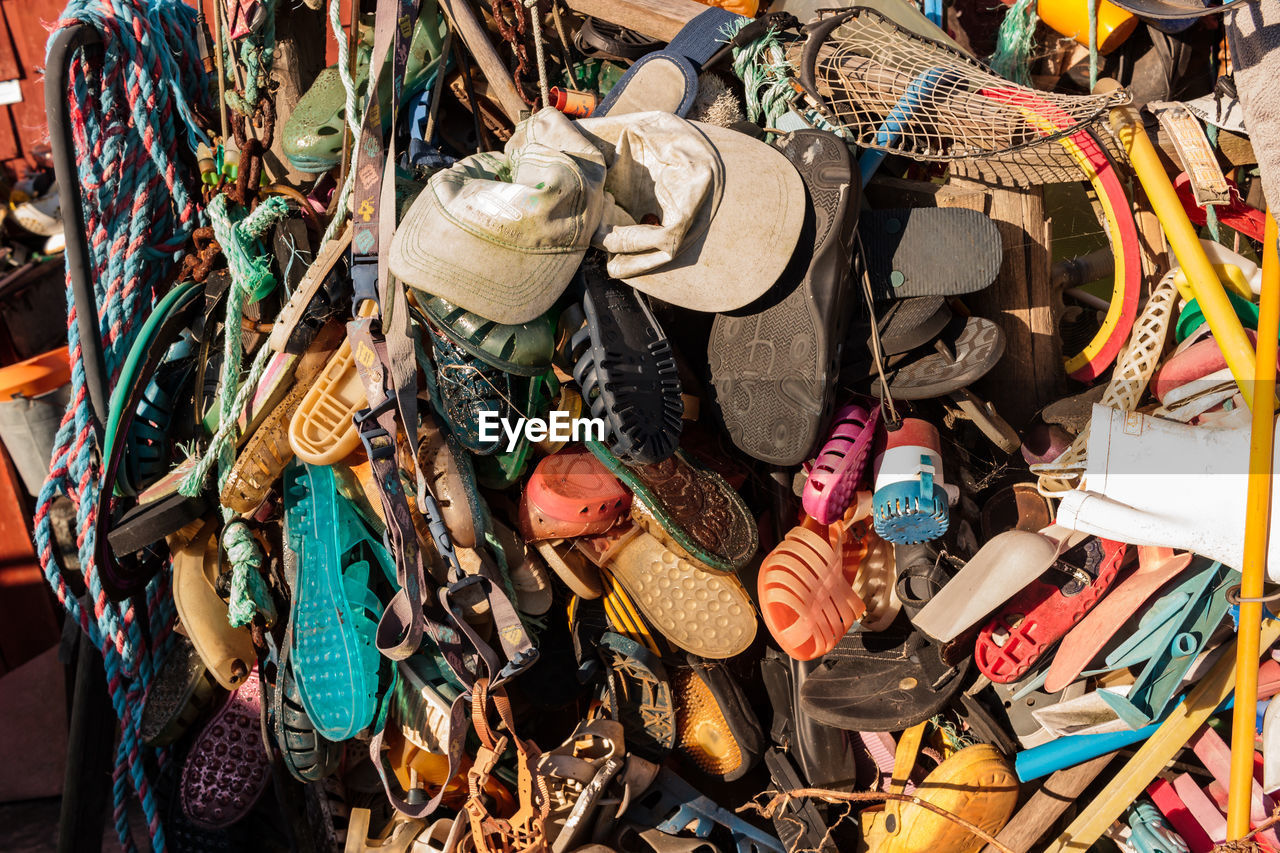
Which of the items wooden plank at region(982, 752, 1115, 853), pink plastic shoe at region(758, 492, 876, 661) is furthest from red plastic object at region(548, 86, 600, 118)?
wooden plank at region(982, 752, 1115, 853)

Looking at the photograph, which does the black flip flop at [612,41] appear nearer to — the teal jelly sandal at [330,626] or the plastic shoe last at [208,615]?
the teal jelly sandal at [330,626]

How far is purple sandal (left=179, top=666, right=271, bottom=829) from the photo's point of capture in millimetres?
2215

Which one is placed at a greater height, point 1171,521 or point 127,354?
point 1171,521

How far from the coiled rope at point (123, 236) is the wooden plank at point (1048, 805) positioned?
1.89 meters

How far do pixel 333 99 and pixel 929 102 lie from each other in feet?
4.33

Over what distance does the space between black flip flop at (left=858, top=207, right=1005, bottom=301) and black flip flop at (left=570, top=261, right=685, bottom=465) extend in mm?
446

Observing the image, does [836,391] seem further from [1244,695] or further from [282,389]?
[282,389]

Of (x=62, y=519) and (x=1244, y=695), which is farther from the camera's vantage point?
→ (x=62, y=519)

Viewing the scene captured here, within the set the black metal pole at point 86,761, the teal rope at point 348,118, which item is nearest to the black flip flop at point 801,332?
the teal rope at point 348,118

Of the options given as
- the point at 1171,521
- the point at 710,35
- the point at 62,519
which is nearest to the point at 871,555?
the point at 1171,521

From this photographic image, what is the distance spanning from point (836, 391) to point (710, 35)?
0.80 meters

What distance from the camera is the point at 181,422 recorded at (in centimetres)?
227

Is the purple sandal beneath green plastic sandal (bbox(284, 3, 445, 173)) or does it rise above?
beneath

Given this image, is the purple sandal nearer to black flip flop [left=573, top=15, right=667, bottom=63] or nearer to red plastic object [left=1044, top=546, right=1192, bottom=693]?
black flip flop [left=573, top=15, right=667, bottom=63]
